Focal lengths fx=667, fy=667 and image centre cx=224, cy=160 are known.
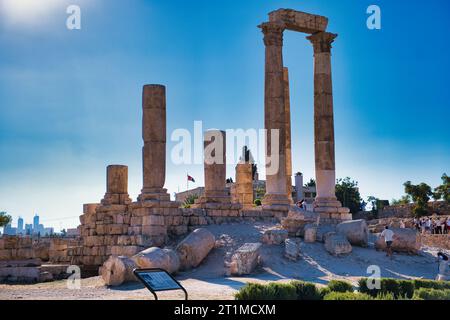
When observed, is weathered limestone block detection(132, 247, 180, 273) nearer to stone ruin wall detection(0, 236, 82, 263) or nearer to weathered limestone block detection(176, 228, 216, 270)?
weathered limestone block detection(176, 228, 216, 270)

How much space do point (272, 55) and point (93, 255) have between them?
11090 millimetres

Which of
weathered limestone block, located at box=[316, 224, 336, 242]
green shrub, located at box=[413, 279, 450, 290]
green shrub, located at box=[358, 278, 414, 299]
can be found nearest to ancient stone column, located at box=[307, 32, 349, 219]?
weathered limestone block, located at box=[316, 224, 336, 242]

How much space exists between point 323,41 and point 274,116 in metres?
4.04

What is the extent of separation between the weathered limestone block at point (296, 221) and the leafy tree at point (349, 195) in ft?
129

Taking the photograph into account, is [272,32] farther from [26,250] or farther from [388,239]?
[26,250]

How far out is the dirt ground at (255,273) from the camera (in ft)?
50.4

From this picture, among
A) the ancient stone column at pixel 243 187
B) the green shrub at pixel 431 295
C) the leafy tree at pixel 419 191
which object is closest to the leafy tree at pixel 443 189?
the leafy tree at pixel 419 191

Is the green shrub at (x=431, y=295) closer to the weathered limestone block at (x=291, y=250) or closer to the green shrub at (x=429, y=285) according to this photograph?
the green shrub at (x=429, y=285)

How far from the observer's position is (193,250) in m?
19.5

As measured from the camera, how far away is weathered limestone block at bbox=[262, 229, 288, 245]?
20.7 meters

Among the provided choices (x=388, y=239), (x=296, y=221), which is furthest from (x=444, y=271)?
(x=296, y=221)

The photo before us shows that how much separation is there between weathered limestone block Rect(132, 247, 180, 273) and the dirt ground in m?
0.42
